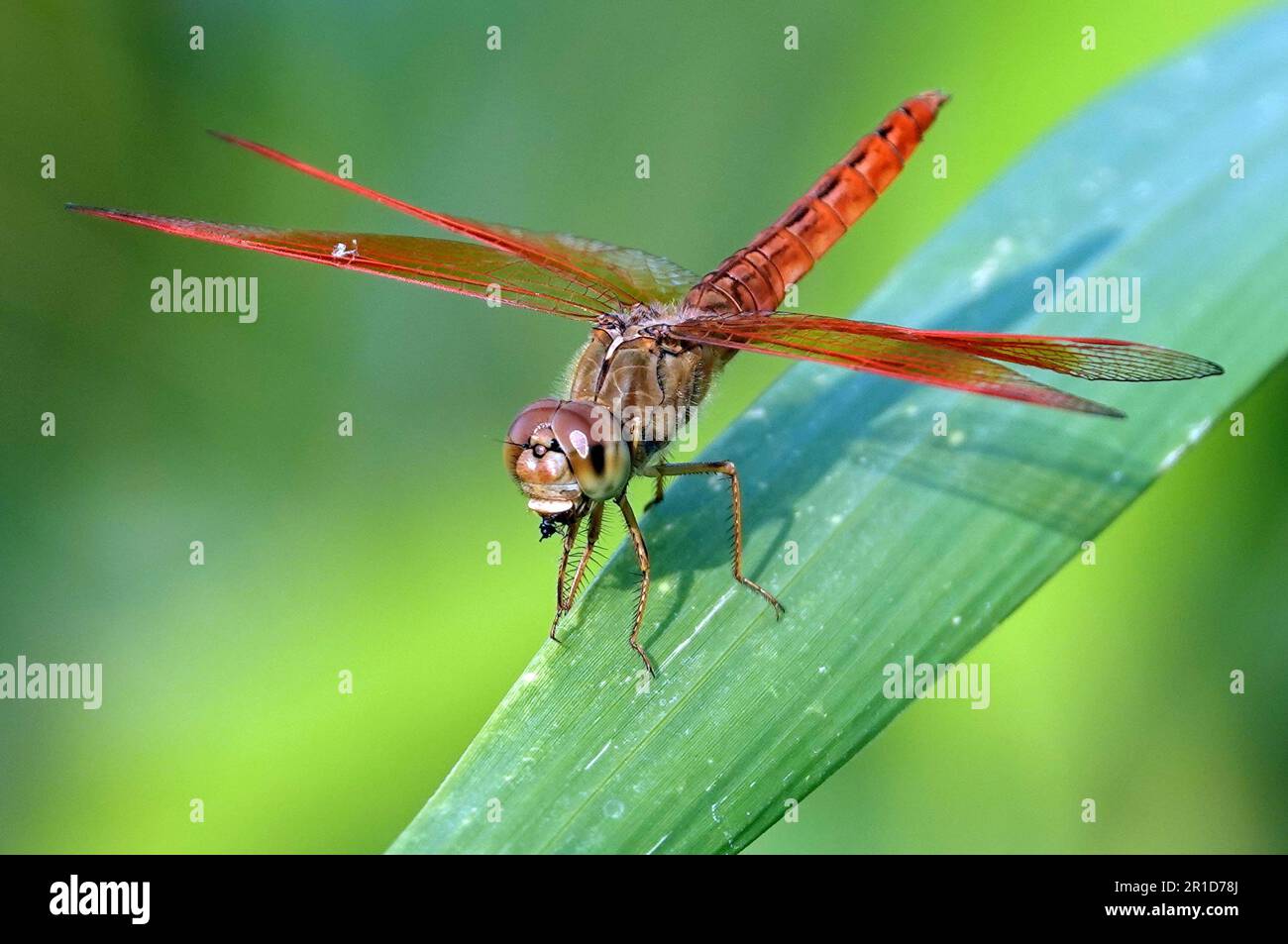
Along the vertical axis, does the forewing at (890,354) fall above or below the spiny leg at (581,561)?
above

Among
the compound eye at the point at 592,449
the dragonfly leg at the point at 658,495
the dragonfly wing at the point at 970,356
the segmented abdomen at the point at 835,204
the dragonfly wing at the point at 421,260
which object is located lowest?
the dragonfly leg at the point at 658,495

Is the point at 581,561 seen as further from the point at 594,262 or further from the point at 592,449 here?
the point at 594,262

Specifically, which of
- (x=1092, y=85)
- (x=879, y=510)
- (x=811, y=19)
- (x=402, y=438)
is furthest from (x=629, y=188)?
(x=879, y=510)

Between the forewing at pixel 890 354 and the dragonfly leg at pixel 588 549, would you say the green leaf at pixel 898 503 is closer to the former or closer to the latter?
the dragonfly leg at pixel 588 549

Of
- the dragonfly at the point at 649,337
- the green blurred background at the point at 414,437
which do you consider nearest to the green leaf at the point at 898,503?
the dragonfly at the point at 649,337

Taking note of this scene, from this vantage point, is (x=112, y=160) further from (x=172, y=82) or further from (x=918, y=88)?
(x=918, y=88)

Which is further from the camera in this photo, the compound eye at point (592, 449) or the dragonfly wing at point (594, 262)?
the dragonfly wing at point (594, 262)
